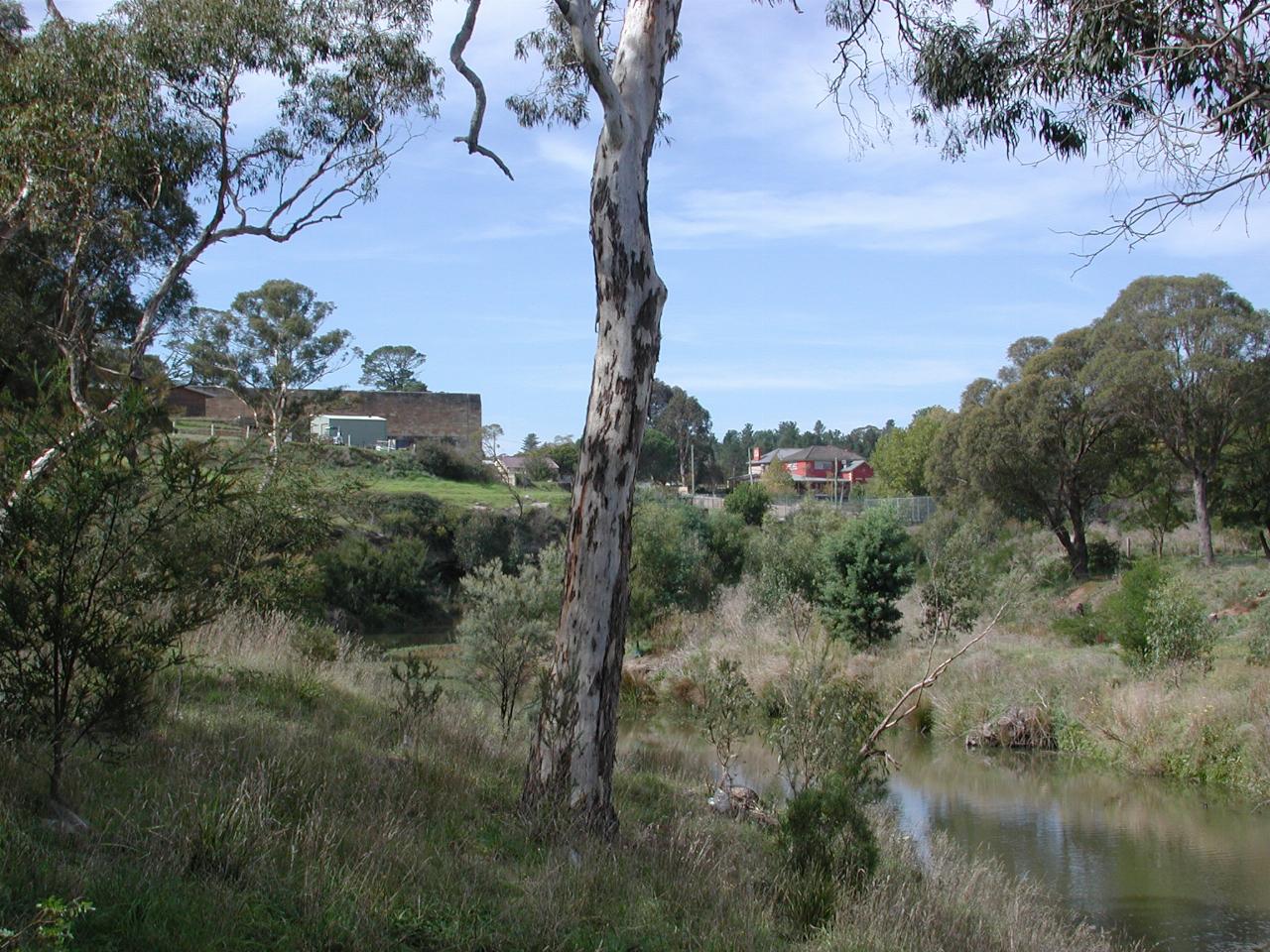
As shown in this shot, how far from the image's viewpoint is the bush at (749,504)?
3819cm

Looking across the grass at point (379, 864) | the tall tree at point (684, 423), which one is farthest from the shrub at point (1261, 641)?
the tall tree at point (684, 423)

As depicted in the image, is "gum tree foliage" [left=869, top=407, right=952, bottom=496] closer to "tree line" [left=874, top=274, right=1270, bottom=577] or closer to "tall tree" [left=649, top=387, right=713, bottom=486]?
"tall tree" [left=649, top=387, right=713, bottom=486]

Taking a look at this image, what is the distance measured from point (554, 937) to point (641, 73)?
17.1 ft

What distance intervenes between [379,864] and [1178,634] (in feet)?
50.9

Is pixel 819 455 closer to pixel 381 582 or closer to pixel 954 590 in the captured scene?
pixel 381 582

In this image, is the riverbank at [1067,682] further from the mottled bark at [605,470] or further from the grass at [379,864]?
the mottled bark at [605,470]

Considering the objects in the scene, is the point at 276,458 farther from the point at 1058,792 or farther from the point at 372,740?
the point at 1058,792

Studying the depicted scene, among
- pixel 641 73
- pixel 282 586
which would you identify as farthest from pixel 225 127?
pixel 641 73

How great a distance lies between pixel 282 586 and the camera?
12711 millimetres

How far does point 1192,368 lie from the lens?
27.0m

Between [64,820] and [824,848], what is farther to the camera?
[824,848]

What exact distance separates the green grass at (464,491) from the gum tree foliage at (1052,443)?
1323 cm

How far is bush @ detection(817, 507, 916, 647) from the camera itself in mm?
22500

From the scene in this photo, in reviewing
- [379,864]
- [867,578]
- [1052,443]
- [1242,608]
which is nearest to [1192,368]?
[1052,443]
